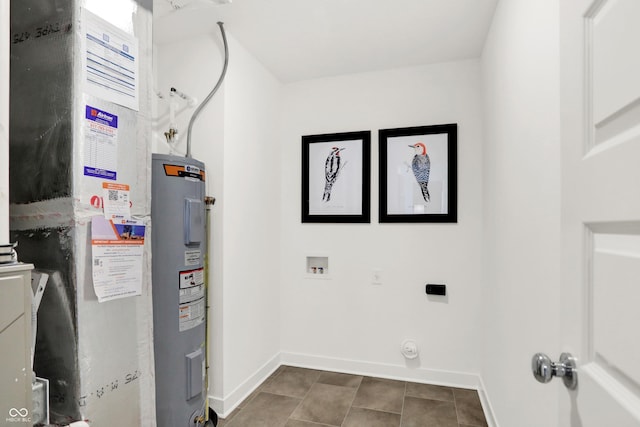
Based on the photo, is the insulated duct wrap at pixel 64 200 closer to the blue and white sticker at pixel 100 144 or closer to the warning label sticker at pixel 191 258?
the blue and white sticker at pixel 100 144

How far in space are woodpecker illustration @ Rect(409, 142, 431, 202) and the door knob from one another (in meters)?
2.15

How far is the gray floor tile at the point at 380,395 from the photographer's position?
2.37 metres

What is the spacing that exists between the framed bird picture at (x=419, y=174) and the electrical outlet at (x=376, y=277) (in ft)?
1.45

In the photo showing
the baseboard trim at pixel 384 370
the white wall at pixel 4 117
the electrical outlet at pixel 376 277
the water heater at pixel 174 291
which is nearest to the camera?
the white wall at pixel 4 117

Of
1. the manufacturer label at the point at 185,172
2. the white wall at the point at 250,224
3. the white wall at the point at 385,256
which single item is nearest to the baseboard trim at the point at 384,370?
the white wall at the point at 385,256

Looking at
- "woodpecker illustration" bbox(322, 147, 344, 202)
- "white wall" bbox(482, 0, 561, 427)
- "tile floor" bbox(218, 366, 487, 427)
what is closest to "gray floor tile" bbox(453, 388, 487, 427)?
"tile floor" bbox(218, 366, 487, 427)

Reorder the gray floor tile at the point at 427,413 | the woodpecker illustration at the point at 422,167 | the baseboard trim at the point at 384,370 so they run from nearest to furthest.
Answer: the gray floor tile at the point at 427,413
the baseboard trim at the point at 384,370
the woodpecker illustration at the point at 422,167

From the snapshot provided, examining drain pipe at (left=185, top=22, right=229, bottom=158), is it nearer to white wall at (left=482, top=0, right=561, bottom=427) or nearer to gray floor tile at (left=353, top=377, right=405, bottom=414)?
white wall at (left=482, top=0, right=561, bottom=427)

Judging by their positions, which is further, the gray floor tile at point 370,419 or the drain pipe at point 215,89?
the drain pipe at point 215,89

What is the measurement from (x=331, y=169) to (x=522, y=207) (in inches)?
68.3

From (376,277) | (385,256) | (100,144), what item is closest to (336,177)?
(385,256)

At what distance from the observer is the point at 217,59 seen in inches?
92.5

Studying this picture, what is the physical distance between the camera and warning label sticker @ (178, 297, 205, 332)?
186cm

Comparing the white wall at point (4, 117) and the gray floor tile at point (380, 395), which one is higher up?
the white wall at point (4, 117)
